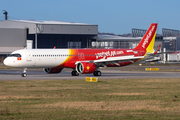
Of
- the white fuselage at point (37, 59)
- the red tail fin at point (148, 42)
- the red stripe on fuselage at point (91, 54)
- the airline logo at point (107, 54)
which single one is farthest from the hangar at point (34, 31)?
the white fuselage at point (37, 59)

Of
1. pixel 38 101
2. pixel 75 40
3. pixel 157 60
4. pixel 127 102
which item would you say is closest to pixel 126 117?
pixel 127 102

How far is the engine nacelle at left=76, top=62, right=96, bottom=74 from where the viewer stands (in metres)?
39.4

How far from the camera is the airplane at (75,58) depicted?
3928 centimetres

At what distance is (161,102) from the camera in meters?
17.9

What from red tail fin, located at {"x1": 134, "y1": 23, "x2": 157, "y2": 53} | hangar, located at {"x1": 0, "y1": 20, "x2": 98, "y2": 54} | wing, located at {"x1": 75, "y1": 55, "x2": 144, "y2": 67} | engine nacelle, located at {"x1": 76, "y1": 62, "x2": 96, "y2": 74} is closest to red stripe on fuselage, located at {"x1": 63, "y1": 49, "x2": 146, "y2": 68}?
wing, located at {"x1": 75, "y1": 55, "x2": 144, "y2": 67}

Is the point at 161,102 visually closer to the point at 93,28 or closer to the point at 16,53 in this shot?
the point at 16,53

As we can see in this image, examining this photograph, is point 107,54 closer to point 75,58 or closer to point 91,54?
point 91,54

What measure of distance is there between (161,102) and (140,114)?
4385mm

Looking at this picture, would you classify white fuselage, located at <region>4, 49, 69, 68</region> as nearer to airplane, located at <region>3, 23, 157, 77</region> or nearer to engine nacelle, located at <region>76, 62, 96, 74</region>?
airplane, located at <region>3, 23, 157, 77</region>

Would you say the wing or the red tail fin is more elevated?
the red tail fin

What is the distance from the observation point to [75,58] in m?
42.1

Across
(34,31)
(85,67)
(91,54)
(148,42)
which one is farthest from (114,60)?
(34,31)

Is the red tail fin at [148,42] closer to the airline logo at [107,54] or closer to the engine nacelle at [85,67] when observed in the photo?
the airline logo at [107,54]

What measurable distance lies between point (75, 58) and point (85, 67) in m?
3.27
